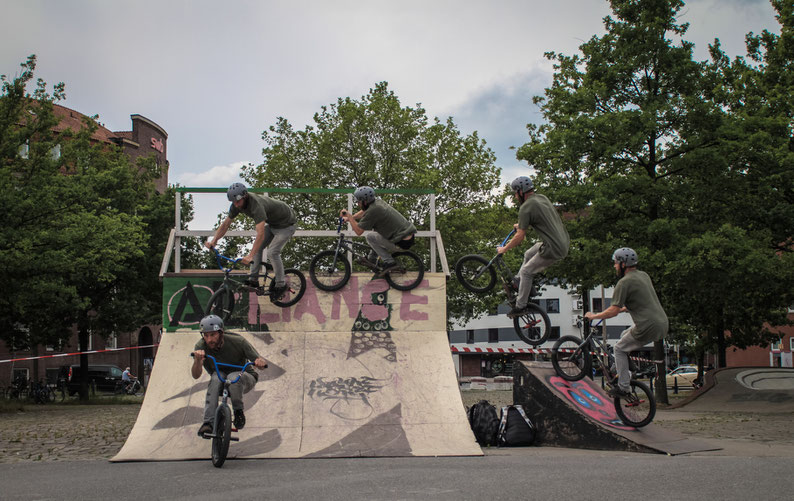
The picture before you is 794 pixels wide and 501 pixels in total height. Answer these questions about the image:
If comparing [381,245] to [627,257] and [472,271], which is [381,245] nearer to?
[472,271]

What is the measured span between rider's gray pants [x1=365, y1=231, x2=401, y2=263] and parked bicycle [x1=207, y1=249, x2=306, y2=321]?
1.56m

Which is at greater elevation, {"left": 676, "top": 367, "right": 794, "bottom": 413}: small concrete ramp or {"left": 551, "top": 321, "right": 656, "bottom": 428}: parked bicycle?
{"left": 551, "top": 321, "right": 656, "bottom": 428}: parked bicycle

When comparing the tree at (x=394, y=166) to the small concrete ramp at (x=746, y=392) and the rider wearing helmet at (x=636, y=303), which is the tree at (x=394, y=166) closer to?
the small concrete ramp at (x=746, y=392)

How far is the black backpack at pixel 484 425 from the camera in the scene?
37.0 ft

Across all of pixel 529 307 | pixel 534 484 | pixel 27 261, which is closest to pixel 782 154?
pixel 529 307

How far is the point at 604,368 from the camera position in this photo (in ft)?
33.9

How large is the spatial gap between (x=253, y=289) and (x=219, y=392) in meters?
3.11

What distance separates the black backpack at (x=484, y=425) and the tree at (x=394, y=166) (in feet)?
59.1

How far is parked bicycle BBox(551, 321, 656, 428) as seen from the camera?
33.5 ft

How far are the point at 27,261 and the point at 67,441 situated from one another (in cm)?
1067

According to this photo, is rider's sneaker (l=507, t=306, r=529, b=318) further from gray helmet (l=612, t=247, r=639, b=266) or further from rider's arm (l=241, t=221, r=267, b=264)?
rider's arm (l=241, t=221, r=267, b=264)

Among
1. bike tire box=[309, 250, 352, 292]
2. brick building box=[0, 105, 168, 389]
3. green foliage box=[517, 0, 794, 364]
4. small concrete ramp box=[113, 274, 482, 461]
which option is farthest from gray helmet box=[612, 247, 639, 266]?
brick building box=[0, 105, 168, 389]

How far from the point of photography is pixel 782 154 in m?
20.2

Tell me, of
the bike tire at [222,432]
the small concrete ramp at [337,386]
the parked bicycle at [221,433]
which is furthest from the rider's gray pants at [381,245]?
the bike tire at [222,432]
